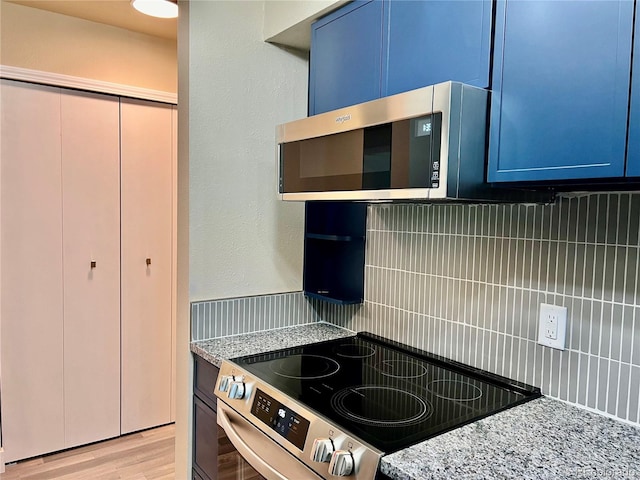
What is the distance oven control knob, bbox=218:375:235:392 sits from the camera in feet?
4.91

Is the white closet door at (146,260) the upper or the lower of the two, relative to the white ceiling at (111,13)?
lower

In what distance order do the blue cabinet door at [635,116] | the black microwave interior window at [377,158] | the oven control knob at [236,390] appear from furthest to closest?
the oven control knob at [236,390] → the black microwave interior window at [377,158] → the blue cabinet door at [635,116]

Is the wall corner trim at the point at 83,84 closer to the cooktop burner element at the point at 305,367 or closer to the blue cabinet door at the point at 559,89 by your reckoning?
the cooktop burner element at the point at 305,367

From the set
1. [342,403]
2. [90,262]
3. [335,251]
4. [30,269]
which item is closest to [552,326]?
[342,403]

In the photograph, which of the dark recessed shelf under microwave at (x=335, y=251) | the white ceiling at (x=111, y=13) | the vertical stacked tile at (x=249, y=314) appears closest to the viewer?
the vertical stacked tile at (x=249, y=314)

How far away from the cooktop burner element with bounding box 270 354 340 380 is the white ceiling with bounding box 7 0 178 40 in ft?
5.99

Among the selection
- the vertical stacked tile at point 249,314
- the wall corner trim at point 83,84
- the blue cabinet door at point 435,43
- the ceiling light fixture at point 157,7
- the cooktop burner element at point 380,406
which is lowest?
the cooktop burner element at point 380,406

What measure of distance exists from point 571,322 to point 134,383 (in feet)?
7.90

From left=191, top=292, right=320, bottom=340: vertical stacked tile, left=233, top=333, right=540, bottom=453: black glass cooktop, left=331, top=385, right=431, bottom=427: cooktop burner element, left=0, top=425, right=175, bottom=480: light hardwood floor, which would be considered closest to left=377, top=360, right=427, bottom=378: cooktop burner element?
left=233, top=333, right=540, bottom=453: black glass cooktop

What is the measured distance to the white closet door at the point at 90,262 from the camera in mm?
2539

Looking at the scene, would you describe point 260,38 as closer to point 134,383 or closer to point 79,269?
point 79,269

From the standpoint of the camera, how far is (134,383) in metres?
2.82

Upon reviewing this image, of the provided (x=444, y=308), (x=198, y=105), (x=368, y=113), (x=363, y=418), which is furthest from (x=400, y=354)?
(x=198, y=105)

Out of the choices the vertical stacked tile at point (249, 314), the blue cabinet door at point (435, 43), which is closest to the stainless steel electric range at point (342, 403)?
the vertical stacked tile at point (249, 314)
